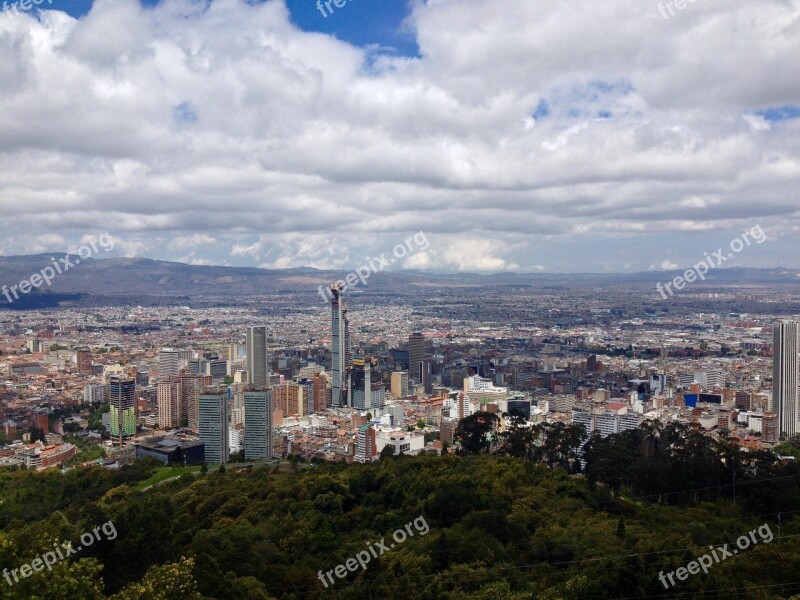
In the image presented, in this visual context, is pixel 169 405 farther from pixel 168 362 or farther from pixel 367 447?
pixel 367 447

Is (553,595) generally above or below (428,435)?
above

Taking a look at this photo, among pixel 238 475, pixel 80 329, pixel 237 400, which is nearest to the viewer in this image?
pixel 238 475

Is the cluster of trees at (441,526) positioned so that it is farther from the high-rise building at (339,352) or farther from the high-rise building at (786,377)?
the high-rise building at (339,352)

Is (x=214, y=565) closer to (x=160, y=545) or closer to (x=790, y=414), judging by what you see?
(x=160, y=545)

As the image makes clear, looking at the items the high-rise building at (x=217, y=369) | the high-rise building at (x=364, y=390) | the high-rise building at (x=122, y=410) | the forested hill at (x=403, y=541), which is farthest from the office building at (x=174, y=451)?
the high-rise building at (x=217, y=369)

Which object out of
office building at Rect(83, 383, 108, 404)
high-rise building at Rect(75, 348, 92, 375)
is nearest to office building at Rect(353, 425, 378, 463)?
office building at Rect(83, 383, 108, 404)

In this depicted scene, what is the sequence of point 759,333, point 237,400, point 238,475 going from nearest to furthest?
1. point 238,475
2. point 237,400
3. point 759,333

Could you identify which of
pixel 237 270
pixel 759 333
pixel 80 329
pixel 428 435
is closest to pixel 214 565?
pixel 428 435
